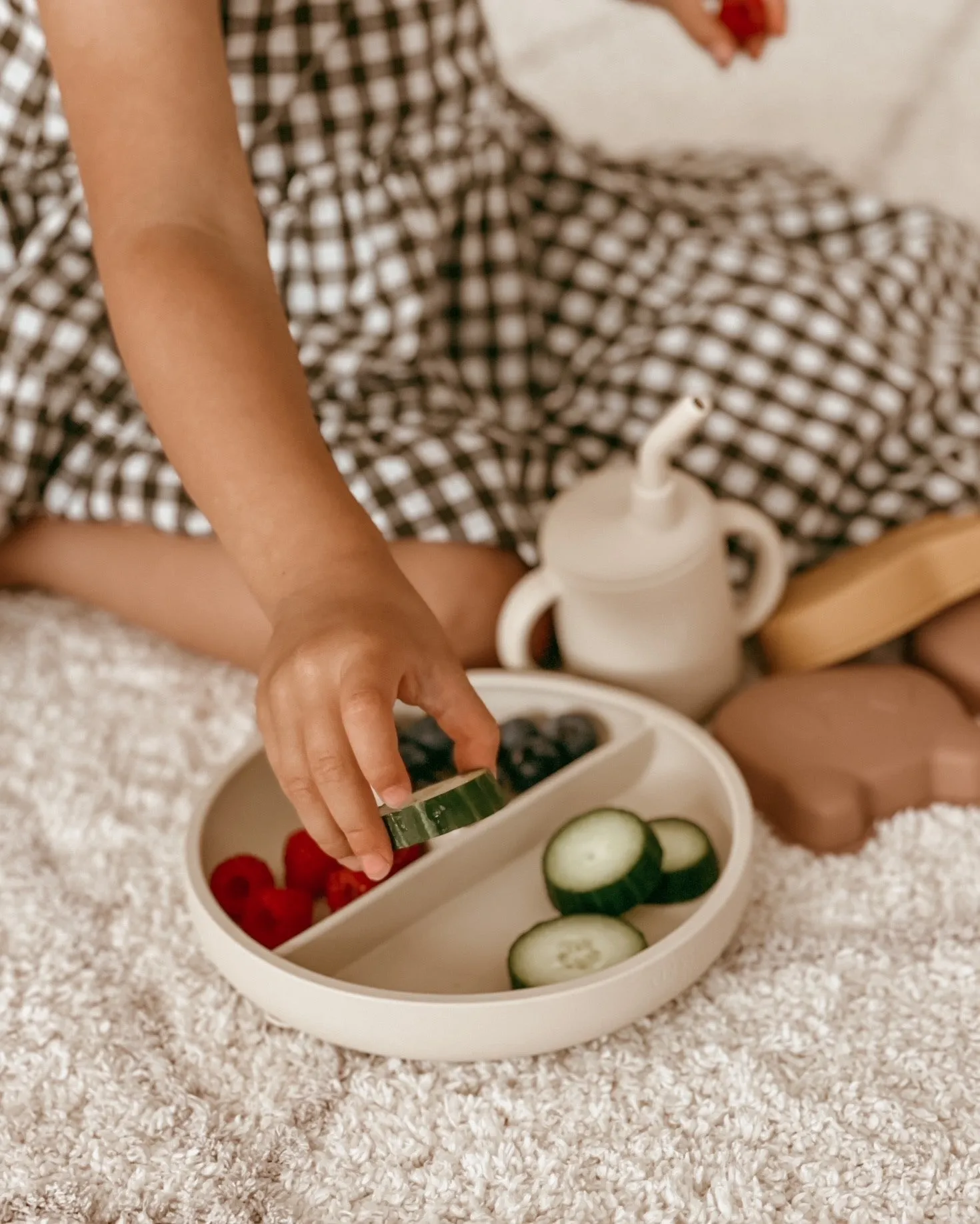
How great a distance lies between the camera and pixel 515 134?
1039 mm

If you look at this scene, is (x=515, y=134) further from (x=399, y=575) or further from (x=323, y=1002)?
(x=323, y=1002)

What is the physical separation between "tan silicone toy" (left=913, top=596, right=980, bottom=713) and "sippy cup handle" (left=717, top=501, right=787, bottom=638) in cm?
10

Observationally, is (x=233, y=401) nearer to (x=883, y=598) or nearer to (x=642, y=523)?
(x=642, y=523)

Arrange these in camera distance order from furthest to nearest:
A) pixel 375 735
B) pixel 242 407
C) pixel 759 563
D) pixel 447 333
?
pixel 447 333 → pixel 759 563 → pixel 242 407 → pixel 375 735

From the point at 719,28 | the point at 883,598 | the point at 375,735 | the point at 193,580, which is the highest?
the point at 719,28

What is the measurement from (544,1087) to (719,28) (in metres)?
0.72

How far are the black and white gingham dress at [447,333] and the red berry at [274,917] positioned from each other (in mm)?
267

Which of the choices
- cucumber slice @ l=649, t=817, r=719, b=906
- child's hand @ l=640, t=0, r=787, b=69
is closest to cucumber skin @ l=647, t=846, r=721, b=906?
cucumber slice @ l=649, t=817, r=719, b=906

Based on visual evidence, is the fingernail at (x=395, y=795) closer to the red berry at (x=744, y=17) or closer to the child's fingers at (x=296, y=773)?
the child's fingers at (x=296, y=773)

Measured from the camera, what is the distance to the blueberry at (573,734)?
2.64 feet

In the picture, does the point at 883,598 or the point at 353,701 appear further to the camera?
the point at 883,598

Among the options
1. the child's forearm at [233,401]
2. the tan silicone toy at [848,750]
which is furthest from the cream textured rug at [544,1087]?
the child's forearm at [233,401]

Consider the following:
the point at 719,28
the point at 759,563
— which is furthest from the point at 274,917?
the point at 719,28

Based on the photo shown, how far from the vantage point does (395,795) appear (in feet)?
1.79
